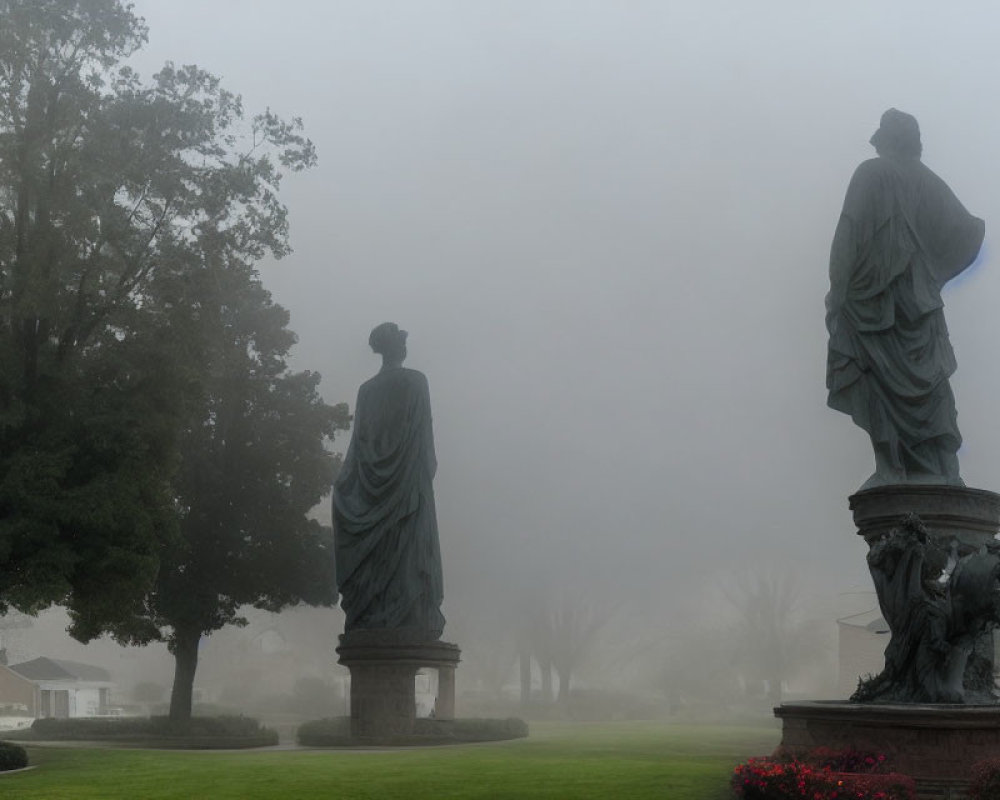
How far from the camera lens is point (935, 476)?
13.4 m

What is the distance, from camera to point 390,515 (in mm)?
22906

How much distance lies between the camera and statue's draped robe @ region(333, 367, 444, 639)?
2258 cm

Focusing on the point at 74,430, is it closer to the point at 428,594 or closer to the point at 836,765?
the point at 428,594

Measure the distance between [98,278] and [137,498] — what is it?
4.33m

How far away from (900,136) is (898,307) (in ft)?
7.59

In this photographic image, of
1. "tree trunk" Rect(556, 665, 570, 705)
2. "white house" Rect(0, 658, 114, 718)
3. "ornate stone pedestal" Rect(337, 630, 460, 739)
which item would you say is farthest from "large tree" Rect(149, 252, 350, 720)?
"white house" Rect(0, 658, 114, 718)

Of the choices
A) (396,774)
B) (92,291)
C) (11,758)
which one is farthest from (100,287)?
(396,774)

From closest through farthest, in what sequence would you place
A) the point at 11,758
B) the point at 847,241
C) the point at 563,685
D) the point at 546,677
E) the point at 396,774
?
the point at 396,774
the point at 847,241
the point at 11,758
the point at 563,685
the point at 546,677

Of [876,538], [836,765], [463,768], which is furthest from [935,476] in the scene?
[463,768]

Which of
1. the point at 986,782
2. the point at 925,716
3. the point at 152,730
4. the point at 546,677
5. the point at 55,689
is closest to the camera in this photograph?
the point at 986,782

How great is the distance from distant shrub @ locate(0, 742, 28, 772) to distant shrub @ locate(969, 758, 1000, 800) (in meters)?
13.9

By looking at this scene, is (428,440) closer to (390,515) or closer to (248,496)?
(390,515)

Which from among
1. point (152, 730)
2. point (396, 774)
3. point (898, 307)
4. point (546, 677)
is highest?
point (898, 307)

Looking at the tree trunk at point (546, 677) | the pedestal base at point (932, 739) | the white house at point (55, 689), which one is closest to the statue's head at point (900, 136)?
the pedestal base at point (932, 739)
